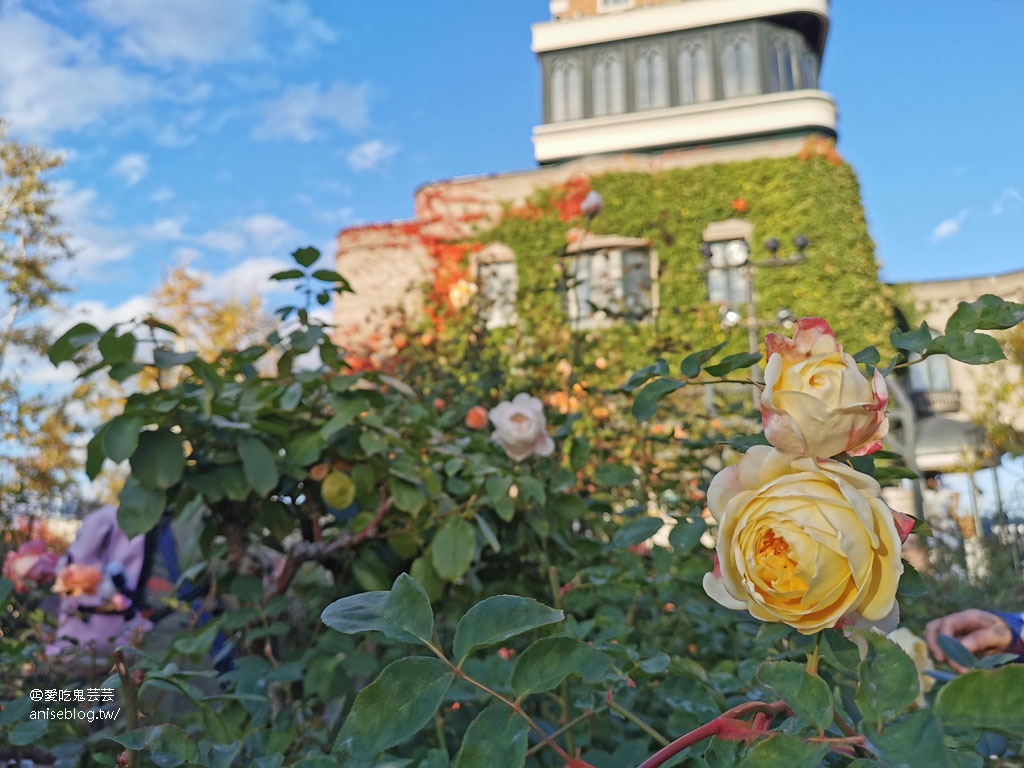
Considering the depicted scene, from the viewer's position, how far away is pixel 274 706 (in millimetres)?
1328

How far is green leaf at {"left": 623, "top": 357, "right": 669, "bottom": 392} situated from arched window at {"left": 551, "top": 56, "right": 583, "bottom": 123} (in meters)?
18.2

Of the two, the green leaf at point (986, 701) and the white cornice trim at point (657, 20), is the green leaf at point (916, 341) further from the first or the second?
the white cornice trim at point (657, 20)

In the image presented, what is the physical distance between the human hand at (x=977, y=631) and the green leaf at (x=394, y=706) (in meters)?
Result: 1.10

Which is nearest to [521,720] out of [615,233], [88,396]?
[615,233]

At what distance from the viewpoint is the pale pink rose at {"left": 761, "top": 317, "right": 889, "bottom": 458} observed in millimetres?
604

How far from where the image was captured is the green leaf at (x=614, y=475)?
4.33ft

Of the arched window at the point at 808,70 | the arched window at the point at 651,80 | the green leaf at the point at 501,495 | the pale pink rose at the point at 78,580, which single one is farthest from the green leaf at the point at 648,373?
the arched window at the point at 808,70

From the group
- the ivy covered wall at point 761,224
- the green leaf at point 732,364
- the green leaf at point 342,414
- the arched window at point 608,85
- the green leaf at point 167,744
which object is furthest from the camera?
the arched window at point 608,85

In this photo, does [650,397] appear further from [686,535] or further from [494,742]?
[494,742]

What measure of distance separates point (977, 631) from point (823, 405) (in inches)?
42.0

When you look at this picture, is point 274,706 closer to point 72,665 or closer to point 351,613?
point 72,665

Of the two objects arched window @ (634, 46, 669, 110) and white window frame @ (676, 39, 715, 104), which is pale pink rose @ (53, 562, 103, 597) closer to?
arched window @ (634, 46, 669, 110)

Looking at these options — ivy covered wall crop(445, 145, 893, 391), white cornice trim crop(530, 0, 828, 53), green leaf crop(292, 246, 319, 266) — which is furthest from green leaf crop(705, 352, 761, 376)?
white cornice trim crop(530, 0, 828, 53)

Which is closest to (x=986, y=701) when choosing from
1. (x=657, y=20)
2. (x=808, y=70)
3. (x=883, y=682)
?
(x=883, y=682)
